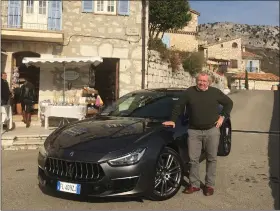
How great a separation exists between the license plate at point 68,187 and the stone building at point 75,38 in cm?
914

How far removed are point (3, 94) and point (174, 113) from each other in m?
6.53

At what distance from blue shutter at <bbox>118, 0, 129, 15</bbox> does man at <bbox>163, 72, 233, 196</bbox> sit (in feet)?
31.6

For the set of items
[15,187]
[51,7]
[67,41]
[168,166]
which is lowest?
[15,187]

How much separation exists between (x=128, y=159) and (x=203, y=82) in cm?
153

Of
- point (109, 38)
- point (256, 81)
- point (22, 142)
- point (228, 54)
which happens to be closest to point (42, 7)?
→ point (109, 38)

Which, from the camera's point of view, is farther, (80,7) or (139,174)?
(80,7)

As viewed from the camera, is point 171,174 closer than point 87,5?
Yes

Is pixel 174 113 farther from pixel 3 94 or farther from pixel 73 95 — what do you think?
pixel 73 95

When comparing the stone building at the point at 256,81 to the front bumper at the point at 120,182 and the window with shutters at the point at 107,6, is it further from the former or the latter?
the front bumper at the point at 120,182

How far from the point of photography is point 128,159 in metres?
3.83

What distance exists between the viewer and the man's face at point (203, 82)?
4441 mm

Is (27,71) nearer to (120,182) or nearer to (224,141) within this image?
(224,141)

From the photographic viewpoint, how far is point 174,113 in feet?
15.1

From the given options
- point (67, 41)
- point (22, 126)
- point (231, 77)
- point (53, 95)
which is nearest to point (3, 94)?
point (22, 126)
